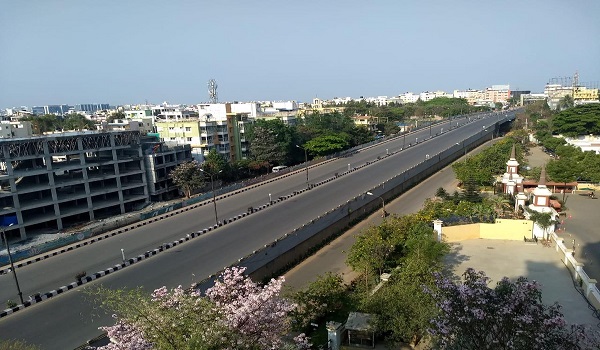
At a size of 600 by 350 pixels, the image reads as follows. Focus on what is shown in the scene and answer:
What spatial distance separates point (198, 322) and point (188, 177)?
36.2 meters

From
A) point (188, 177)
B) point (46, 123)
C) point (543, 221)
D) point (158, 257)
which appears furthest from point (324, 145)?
point (46, 123)

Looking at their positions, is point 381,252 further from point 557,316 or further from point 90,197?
point 90,197

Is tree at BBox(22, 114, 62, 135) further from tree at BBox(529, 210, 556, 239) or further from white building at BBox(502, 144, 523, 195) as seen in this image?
tree at BBox(529, 210, 556, 239)

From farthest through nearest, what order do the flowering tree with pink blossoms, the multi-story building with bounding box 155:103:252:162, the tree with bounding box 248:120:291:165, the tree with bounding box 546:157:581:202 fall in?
the tree with bounding box 248:120:291:165 → the multi-story building with bounding box 155:103:252:162 → the tree with bounding box 546:157:581:202 → the flowering tree with pink blossoms

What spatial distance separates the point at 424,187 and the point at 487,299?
35.3 m

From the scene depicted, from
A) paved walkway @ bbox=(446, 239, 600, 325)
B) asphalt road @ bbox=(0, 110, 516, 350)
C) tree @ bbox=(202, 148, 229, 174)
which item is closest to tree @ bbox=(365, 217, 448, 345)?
paved walkway @ bbox=(446, 239, 600, 325)

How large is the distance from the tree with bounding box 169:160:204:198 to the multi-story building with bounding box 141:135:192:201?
50.9 inches

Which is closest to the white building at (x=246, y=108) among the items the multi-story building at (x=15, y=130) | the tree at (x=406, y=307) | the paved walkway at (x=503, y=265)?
the multi-story building at (x=15, y=130)

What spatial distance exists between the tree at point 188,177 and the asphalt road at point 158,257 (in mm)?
6758

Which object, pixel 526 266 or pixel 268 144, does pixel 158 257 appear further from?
pixel 268 144

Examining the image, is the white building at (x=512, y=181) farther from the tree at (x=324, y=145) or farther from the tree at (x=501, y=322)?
the tree at (x=501, y=322)

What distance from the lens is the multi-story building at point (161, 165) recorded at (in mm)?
42438

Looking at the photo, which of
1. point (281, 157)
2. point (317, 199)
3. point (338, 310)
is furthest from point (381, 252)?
point (281, 157)

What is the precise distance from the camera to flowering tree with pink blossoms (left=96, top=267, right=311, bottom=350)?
8039mm
